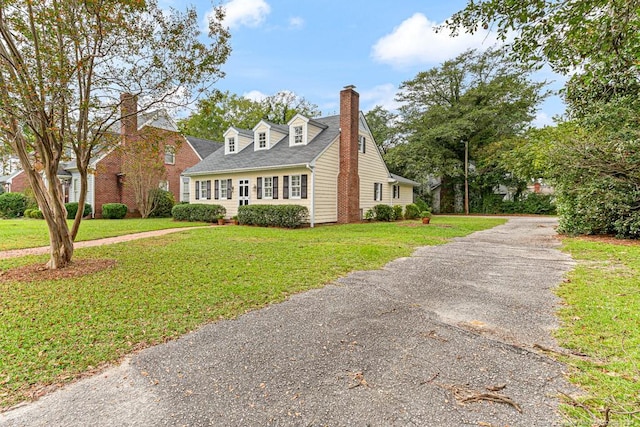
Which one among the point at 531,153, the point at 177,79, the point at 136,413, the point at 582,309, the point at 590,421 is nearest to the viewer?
the point at 590,421

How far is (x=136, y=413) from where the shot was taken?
222cm

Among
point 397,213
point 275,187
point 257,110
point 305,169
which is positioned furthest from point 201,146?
point 397,213

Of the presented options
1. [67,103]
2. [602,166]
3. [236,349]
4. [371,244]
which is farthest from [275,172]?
[236,349]

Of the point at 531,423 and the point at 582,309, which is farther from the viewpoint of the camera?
the point at 582,309

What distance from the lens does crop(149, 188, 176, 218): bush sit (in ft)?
71.2

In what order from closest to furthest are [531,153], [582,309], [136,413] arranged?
[136,413]
[582,309]
[531,153]

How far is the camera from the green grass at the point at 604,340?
214 centimetres

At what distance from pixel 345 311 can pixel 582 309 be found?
3.01m

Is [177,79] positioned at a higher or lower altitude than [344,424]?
higher

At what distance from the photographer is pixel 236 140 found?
2038 centimetres

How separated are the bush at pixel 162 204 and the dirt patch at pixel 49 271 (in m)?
15.8

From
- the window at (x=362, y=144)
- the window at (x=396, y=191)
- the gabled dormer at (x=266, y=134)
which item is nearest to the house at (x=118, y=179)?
the gabled dormer at (x=266, y=134)

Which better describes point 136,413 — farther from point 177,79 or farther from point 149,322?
point 177,79

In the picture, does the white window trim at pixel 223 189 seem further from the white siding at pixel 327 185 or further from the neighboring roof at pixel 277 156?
Result: the white siding at pixel 327 185
